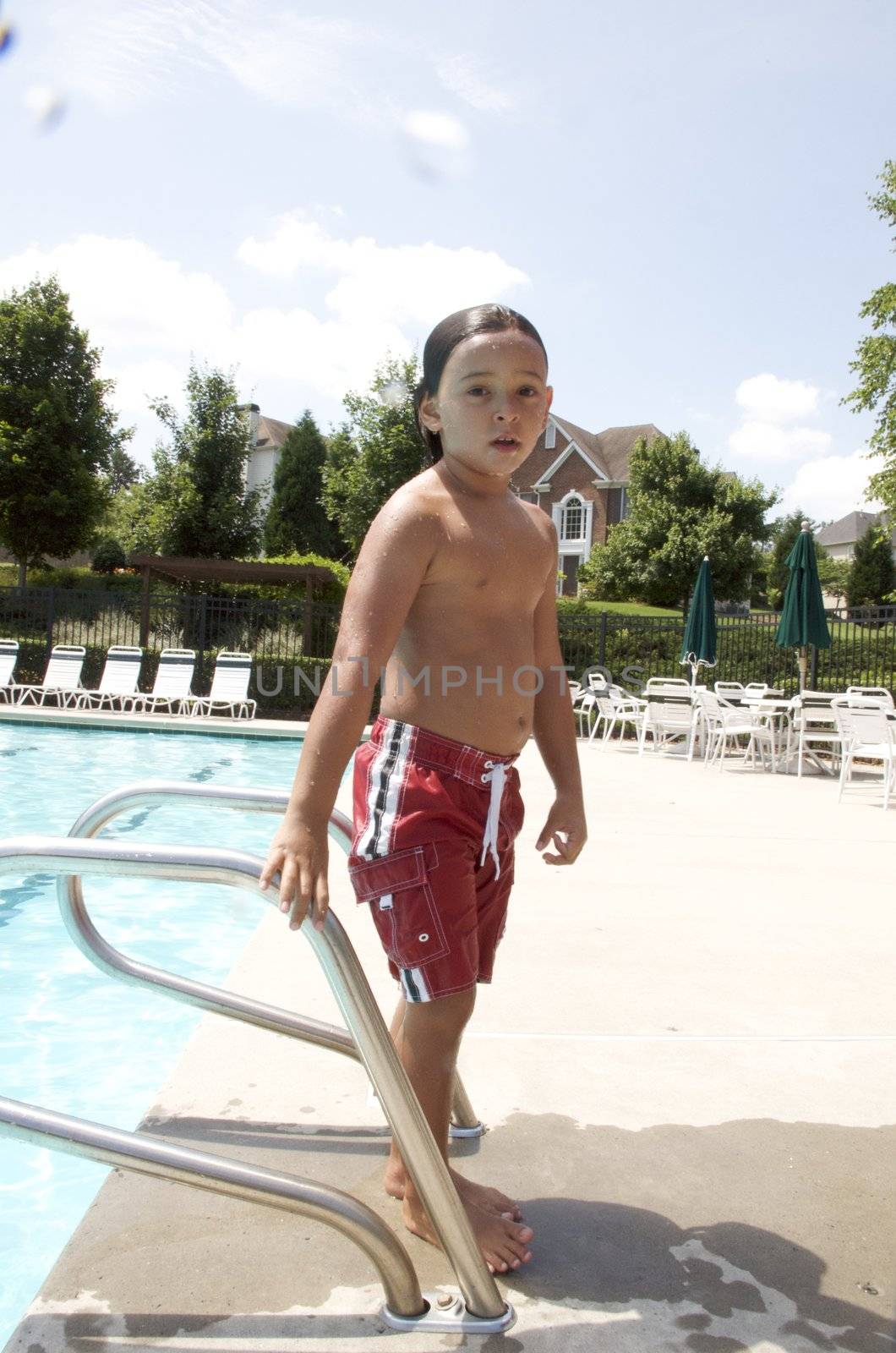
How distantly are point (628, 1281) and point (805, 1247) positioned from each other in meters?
0.34

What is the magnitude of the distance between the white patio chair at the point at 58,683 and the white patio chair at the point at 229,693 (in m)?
1.81

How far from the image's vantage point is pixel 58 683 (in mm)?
16016

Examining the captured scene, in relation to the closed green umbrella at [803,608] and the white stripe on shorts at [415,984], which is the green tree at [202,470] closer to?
the closed green umbrella at [803,608]

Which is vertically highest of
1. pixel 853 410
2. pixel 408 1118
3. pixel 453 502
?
pixel 853 410

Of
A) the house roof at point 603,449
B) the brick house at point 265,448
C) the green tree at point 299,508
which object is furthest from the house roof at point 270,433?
the house roof at point 603,449

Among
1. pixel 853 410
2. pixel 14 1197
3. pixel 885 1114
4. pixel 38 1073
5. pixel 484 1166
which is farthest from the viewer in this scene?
pixel 853 410

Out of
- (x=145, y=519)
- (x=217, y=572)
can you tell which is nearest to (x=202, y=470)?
(x=145, y=519)

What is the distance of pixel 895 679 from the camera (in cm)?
1731

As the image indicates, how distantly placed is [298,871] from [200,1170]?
1.40ft

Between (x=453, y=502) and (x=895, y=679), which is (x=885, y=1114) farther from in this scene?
(x=895, y=679)

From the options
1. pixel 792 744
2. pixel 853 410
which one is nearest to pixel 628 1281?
pixel 792 744

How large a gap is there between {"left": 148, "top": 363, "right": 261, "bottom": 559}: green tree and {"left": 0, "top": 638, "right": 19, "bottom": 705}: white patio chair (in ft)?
27.1

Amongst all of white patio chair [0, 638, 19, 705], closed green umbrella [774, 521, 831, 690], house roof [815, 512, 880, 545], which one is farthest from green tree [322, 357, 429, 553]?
house roof [815, 512, 880, 545]

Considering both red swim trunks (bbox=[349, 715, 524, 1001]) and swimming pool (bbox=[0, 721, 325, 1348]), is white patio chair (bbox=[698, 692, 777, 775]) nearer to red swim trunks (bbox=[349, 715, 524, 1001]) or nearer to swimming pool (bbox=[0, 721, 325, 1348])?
swimming pool (bbox=[0, 721, 325, 1348])
